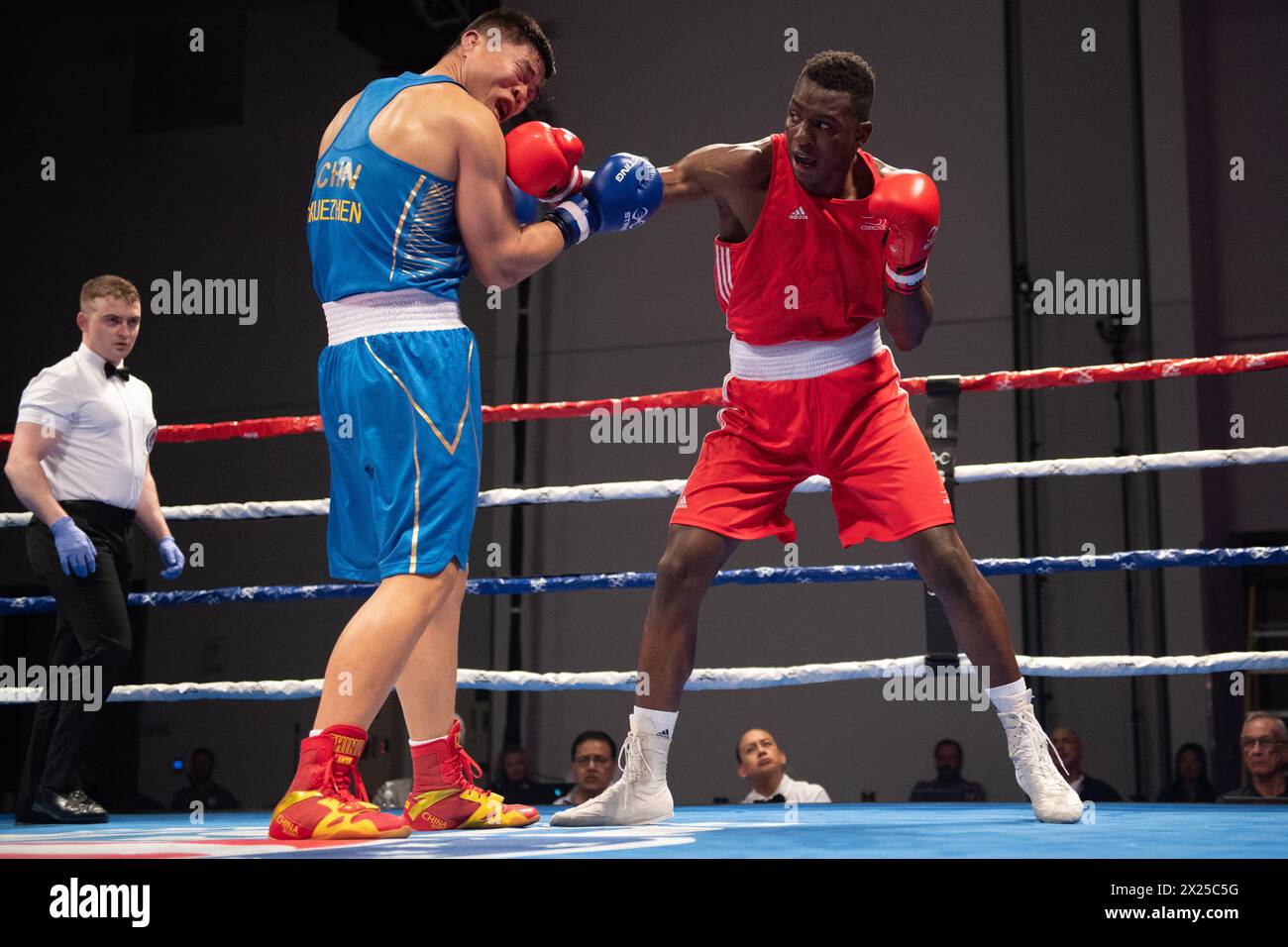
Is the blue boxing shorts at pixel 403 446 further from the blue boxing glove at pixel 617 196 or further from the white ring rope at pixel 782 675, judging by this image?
the white ring rope at pixel 782 675

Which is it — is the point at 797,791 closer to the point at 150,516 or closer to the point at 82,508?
the point at 150,516

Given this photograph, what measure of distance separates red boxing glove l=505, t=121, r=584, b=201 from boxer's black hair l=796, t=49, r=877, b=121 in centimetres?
43

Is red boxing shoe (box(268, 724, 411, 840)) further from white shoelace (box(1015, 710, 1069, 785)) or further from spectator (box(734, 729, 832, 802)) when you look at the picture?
spectator (box(734, 729, 832, 802))

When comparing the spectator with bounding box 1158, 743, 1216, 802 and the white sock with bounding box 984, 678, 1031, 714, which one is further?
the spectator with bounding box 1158, 743, 1216, 802

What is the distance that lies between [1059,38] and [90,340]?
15.1 feet

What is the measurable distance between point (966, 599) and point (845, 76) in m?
0.90

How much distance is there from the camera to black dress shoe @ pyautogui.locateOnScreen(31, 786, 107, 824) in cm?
296

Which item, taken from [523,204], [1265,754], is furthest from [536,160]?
[1265,754]

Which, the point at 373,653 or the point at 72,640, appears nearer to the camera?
the point at 373,653

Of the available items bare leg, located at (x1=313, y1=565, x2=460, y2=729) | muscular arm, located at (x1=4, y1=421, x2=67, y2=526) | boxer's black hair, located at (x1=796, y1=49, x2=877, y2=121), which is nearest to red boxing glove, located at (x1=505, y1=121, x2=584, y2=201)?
boxer's black hair, located at (x1=796, y1=49, x2=877, y2=121)

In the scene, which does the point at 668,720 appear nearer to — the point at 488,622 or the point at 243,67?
the point at 488,622

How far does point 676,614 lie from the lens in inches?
86.1

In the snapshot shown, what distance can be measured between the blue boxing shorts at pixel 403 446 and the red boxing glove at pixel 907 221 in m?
0.73

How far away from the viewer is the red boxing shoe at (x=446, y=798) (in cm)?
211
